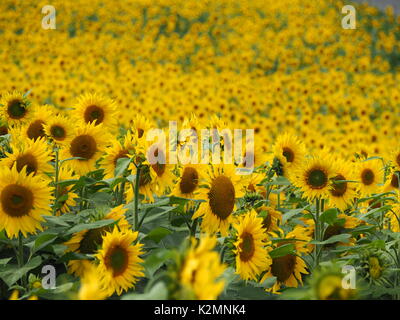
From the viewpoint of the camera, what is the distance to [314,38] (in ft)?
35.3

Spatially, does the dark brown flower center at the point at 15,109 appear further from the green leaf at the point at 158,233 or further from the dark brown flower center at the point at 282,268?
the dark brown flower center at the point at 282,268

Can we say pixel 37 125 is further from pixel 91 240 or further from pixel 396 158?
pixel 396 158

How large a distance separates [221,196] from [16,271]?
0.73 meters

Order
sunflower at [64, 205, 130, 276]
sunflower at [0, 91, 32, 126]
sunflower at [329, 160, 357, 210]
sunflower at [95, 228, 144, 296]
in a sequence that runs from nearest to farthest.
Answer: sunflower at [95, 228, 144, 296], sunflower at [64, 205, 130, 276], sunflower at [329, 160, 357, 210], sunflower at [0, 91, 32, 126]

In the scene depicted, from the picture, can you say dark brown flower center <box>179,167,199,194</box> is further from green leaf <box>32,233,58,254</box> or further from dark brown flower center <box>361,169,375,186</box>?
dark brown flower center <box>361,169,375,186</box>

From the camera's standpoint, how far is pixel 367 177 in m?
3.23

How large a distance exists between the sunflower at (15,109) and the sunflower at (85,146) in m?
0.34

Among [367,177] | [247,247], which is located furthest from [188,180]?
[367,177]

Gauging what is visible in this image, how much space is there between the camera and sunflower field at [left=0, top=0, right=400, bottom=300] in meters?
1.90

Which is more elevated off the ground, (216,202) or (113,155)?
(113,155)

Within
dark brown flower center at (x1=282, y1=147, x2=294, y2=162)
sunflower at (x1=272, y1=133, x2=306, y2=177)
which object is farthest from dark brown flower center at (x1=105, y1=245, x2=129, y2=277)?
dark brown flower center at (x1=282, y1=147, x2=294, y2=162)
